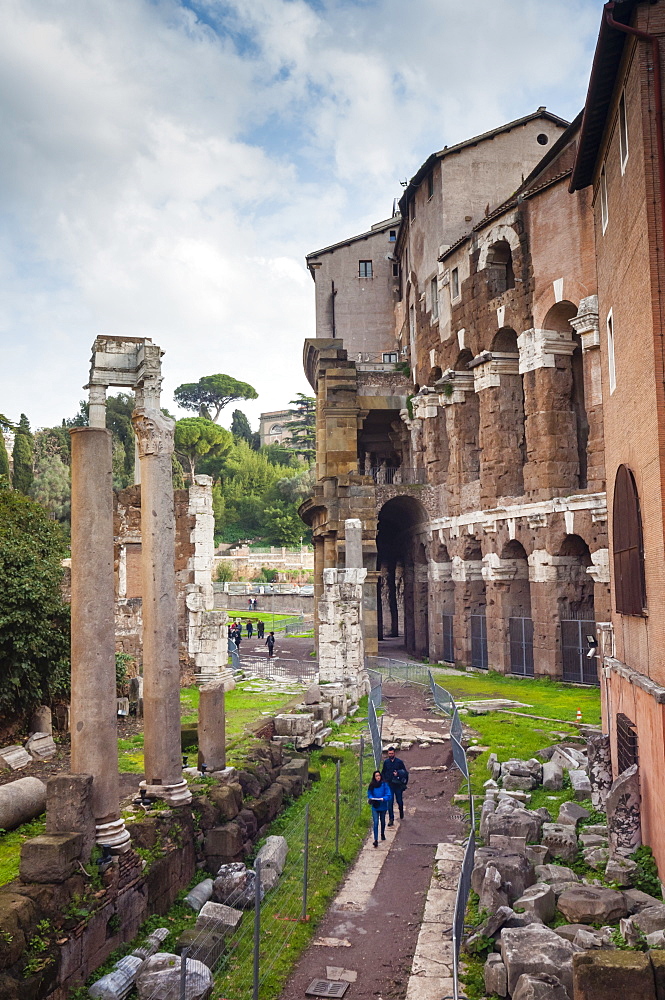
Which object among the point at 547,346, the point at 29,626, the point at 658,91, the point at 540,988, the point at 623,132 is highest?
the point at 547,346

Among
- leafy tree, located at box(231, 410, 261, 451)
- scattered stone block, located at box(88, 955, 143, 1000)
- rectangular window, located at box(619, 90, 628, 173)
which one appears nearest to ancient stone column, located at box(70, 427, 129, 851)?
scattered stone block, located at box(88, 955, 143, 1000)

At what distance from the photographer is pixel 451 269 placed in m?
30.8

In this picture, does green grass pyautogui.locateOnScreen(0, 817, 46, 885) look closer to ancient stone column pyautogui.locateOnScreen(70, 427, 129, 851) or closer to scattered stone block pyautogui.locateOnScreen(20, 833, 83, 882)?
scattered stone block pyautogui.locateOnScreen(20, 833, 83, 882)

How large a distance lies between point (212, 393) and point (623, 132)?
87955 millimetres

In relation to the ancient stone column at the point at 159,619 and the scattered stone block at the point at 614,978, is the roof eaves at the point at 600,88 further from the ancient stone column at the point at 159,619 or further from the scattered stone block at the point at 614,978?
the scattered stone block at the point at 614,978

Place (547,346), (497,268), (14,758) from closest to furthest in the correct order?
1. (14,758)
2. (547,346)
3. (497,268)

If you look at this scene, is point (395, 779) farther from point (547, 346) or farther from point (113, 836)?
point (547, 346)

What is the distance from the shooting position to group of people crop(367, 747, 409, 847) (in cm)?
1159

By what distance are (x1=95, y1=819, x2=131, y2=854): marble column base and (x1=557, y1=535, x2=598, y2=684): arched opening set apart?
61.1 feet

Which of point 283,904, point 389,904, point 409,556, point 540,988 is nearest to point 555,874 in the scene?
point 389,904

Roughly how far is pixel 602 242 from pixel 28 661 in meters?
11.8

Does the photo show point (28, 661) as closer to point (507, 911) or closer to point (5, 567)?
point (5, 567)

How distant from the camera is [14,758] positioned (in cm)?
1240

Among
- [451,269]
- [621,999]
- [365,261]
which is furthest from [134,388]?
[365,261]
